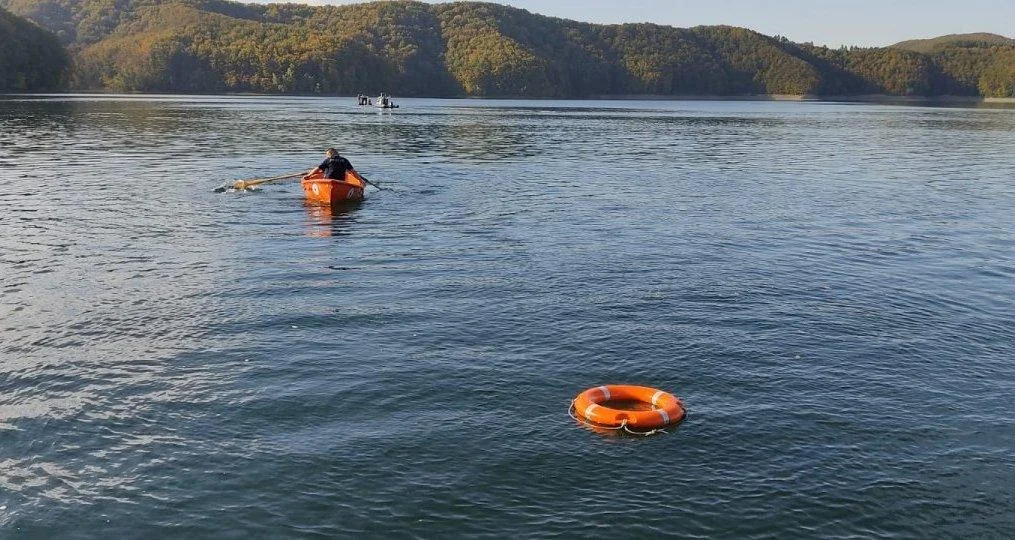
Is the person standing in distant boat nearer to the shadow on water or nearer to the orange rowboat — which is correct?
the orange rowboat

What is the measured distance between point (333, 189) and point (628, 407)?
2317 cm

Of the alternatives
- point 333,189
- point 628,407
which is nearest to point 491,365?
point 628,407

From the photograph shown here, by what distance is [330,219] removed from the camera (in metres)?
33.6

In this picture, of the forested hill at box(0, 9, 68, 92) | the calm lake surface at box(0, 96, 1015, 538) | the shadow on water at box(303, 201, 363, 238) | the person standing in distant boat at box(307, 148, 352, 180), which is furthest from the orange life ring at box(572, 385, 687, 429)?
the forested hill at box(0, 9, 68, 92)

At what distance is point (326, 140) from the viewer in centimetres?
7450

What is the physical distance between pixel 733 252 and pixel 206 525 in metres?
20.6

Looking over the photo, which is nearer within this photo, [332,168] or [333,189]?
[333,189]

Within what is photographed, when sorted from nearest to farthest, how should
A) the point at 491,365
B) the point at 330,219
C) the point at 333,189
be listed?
1. the point at 491,365
2. the point at 330,219
3. the point at 333,189

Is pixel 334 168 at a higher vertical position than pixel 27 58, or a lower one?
lower

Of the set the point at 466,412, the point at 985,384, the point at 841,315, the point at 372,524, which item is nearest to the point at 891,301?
the point at 841,315

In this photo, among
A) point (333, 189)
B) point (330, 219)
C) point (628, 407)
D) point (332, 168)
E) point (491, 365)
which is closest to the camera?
point (628, 407)

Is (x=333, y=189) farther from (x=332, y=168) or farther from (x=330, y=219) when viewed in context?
(x=330, y=219)

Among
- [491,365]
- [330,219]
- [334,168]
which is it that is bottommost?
[491,365]

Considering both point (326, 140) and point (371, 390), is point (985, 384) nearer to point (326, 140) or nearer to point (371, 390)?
point (371, 390)
